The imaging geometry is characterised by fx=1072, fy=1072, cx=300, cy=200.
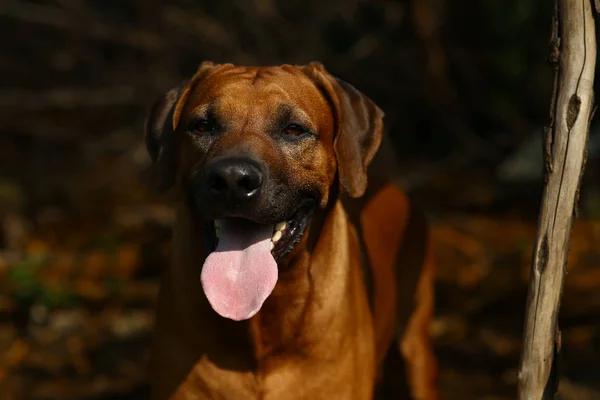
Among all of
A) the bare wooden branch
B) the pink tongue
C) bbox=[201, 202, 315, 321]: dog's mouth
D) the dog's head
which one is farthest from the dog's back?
the bare wooden branch

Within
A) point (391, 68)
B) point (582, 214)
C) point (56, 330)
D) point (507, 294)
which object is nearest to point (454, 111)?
point (391, 68)

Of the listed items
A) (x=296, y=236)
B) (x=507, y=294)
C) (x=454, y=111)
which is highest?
(x=296, y=236)

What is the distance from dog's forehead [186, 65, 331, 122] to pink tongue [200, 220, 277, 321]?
539 millimetres

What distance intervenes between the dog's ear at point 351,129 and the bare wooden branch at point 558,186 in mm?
805

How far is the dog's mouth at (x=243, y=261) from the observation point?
3.75 metres

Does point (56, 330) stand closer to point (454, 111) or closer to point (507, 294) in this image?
point (507, 294)

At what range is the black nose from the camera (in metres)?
3.63

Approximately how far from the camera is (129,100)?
27.9ft

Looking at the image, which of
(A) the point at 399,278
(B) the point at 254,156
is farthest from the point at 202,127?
(A) the point at 399,278

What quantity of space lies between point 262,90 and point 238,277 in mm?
735

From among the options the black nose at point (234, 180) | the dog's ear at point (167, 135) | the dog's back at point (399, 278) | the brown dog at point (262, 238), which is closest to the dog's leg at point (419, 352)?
the dog's back at point (399, 278)

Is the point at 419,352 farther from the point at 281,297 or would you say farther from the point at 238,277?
the point at 238,277

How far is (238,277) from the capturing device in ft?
12.4

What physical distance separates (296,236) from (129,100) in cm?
481
